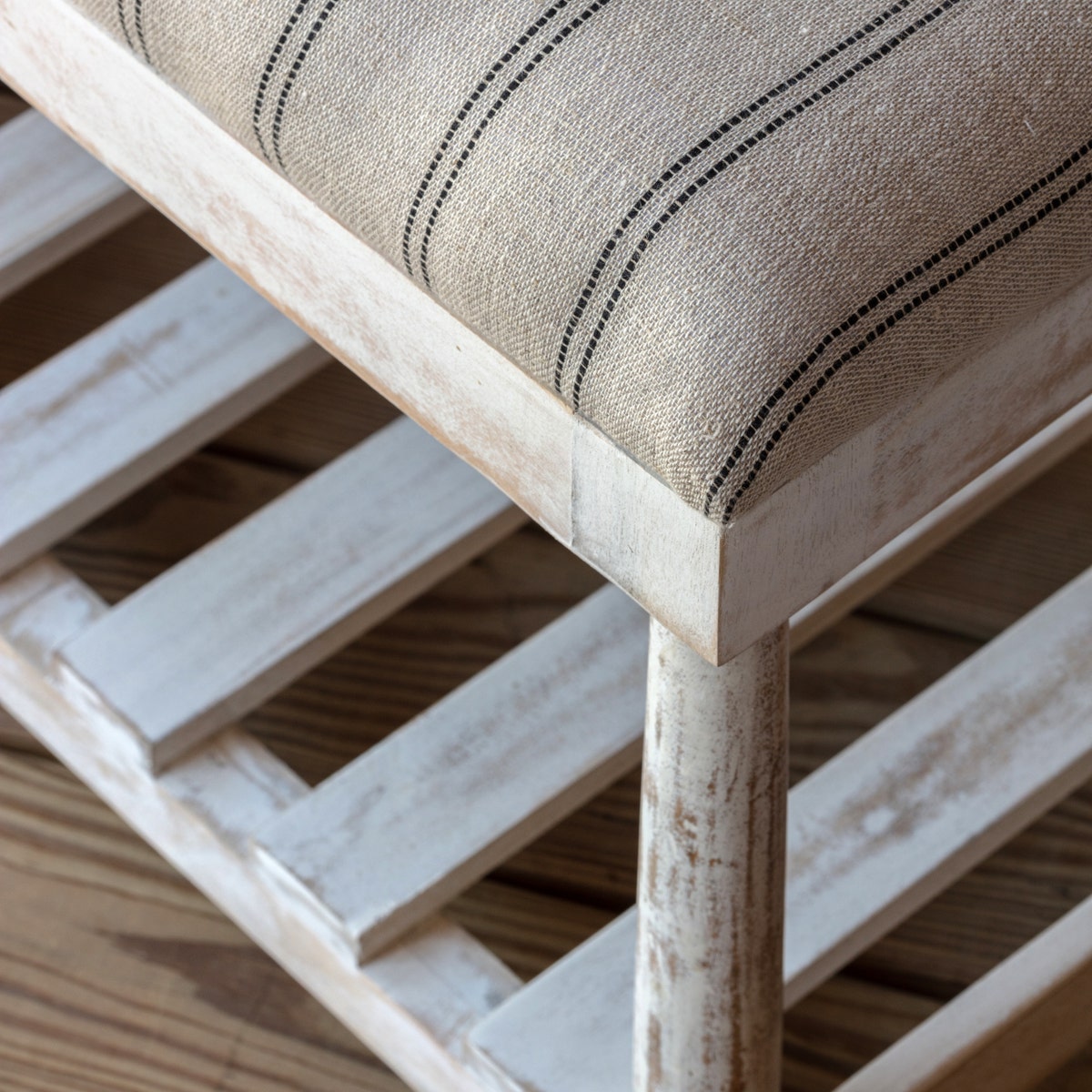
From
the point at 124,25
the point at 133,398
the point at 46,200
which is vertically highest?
the point at 46,200

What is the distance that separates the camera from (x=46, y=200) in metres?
0.87

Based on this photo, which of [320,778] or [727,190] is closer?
[727,190]

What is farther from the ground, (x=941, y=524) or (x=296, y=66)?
(x=941, y=524)

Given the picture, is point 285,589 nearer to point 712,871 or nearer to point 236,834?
point 236,834

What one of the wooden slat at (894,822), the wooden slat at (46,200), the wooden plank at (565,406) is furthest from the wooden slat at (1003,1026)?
the wooden slat at (46,200)

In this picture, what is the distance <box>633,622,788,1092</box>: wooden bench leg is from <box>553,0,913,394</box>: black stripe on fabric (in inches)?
3.7

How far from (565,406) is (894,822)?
1.13ft

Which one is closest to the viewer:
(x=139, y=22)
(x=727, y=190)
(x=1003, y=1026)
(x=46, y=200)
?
(x=727, y=190)

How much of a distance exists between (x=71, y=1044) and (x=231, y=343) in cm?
36

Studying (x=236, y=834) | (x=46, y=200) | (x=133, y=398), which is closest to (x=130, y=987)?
(x=236, y=834)

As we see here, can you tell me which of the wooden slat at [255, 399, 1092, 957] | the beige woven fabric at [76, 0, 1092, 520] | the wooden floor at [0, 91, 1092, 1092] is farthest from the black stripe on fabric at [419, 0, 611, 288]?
the wooden floor at [0, 91, 1092, 1092]

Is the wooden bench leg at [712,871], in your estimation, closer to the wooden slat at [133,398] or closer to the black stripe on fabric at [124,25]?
the black stripe on fabric at [124,25]

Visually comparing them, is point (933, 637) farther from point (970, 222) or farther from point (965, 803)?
point (970, 222)

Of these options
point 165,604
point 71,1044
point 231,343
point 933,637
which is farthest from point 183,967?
point 933,637
